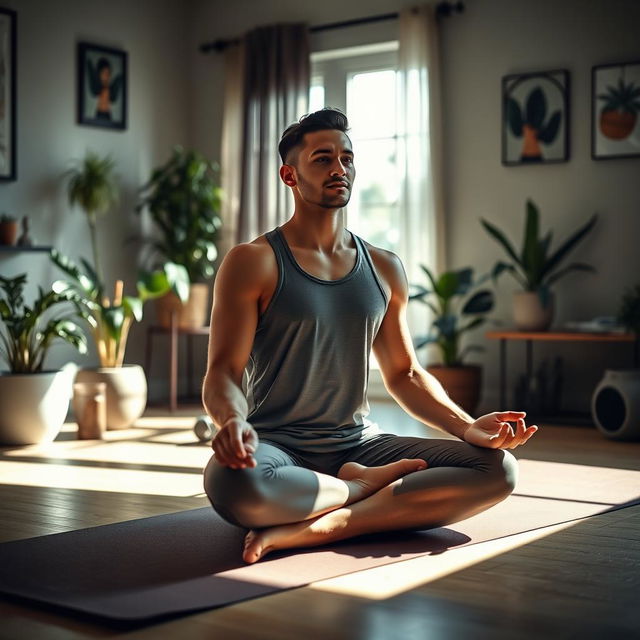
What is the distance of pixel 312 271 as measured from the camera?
2686 millimetres

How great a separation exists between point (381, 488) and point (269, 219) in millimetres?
4070

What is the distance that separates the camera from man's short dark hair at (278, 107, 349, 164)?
106 inches

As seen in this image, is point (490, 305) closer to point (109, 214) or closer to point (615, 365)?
point (615, 365)

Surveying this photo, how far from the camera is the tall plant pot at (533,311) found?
5.40 meters

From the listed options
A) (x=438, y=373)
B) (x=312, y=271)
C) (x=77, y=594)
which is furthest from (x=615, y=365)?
(x=77, y=594)

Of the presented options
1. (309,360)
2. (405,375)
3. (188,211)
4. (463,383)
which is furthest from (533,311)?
(309,360)

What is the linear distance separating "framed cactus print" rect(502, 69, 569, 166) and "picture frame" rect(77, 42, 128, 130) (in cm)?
230

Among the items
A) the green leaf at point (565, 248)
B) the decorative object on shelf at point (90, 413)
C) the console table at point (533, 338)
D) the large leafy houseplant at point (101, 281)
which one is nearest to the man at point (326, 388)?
the decorative object on shelf at point (90, 413)

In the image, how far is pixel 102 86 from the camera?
6359mm

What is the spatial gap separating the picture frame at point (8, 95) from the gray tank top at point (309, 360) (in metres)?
3.52

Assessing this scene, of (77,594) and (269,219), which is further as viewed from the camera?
(269,219)

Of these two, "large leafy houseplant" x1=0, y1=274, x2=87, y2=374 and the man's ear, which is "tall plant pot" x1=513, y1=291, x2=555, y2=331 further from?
the man's ear

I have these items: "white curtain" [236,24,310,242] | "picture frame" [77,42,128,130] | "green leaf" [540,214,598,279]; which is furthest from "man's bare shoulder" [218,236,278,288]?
"picture frame" [77,42,128,130]

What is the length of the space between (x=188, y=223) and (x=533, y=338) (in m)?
2.16
